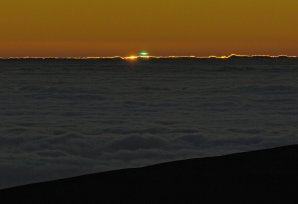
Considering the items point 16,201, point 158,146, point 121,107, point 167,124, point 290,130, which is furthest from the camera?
point 121,107

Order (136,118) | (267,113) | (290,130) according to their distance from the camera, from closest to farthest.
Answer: (290,130)
(136,118)
(267,113)

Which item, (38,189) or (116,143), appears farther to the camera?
(116,143)

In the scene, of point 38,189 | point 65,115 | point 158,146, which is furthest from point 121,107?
point 38,189

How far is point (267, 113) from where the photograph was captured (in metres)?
19.7

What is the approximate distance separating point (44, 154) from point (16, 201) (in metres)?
4.39

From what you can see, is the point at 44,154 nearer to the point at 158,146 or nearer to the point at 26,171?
the point at 26,171

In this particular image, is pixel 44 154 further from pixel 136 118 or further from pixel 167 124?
pixel 136 118

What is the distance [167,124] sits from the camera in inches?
650

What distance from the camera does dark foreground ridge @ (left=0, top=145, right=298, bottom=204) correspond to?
6633 mm

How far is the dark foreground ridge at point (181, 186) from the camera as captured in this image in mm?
6633

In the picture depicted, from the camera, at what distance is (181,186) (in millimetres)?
7164

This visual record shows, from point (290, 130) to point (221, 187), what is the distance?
8.36 meters

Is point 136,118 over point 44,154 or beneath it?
over

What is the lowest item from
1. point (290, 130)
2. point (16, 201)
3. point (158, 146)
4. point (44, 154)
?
point (16, 201)
